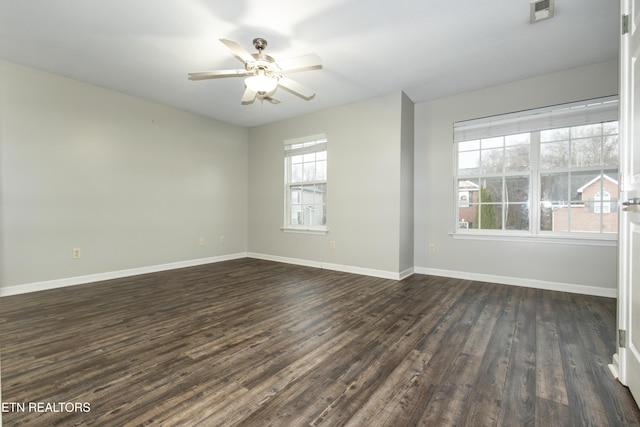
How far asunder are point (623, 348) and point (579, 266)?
2.10 metres

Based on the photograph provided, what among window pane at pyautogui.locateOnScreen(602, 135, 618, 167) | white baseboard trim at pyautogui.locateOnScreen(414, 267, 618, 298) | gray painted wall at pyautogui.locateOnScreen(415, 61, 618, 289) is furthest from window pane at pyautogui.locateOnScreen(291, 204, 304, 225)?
window pane at pyautogui.locateOnScreen(602, 135, 618, 167)

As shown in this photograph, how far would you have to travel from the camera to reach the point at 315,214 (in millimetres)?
5082

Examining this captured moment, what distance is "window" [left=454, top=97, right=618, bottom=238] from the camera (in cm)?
328

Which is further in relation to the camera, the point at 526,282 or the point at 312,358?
the point at 526,282

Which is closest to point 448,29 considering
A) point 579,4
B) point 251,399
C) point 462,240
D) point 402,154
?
point 579,4

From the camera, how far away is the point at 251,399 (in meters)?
1.51

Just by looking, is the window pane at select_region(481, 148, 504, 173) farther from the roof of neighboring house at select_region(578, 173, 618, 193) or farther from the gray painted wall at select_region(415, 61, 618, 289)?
the roof of neighboring house at select_region(578, 173, 618, 193)

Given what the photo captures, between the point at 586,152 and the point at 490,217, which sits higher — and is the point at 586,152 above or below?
above

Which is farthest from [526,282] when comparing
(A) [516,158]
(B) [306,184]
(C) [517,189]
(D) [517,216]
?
(B) [306,184]

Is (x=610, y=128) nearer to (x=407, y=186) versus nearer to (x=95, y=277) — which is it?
(x=407, y=186)

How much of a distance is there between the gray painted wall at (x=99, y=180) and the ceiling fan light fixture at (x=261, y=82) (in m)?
A: 2.65

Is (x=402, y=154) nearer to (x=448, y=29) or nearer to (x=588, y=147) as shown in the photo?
(x=448, y=29)

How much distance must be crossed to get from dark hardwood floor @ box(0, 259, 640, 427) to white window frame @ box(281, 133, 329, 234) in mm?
1838

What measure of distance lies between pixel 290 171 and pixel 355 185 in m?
1.47
